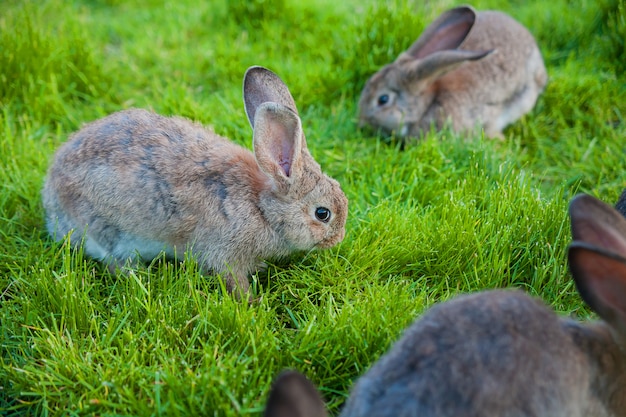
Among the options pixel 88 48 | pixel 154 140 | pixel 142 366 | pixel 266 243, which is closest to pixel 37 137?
pixel 88 48

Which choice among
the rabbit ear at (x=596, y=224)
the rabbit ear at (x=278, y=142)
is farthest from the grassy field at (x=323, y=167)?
the rabbit ear at (x=596, y=224)

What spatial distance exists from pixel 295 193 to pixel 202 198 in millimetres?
540

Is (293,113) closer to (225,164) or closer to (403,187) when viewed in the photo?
(225,164)

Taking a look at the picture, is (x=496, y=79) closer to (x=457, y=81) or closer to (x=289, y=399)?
(x=457, y=81)

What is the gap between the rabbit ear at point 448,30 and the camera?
5672mm

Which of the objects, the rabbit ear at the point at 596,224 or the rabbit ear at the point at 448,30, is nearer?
the rabbit ear at the point at 596,224

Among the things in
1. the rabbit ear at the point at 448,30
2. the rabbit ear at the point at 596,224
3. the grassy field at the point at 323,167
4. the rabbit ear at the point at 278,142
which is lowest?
the grassy field at the point at 323,167

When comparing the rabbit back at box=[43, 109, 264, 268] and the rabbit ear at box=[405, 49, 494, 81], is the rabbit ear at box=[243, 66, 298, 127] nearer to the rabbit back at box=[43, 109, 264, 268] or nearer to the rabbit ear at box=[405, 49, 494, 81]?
the rabbit back at box=[43, 109, 264, 268]

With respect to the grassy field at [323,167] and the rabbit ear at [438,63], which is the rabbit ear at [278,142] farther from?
the rabbit ear at [438,63]

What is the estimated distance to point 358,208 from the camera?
14.5 ft

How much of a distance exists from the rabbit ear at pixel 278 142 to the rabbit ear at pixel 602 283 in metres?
1.66

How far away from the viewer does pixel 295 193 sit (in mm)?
3861

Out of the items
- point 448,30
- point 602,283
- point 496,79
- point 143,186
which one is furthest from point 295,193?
point 496,79

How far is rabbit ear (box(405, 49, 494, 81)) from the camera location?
17.7 ft
